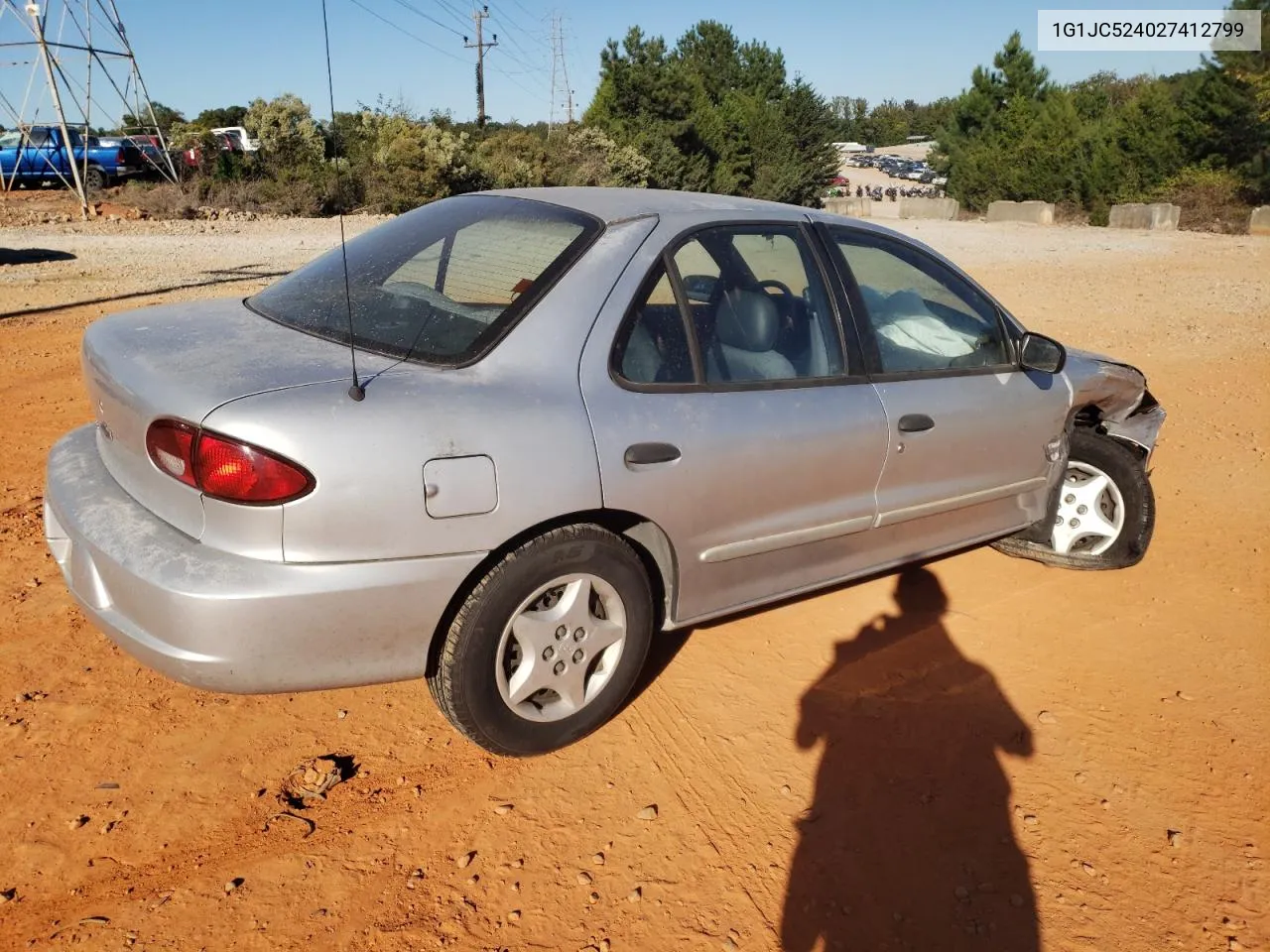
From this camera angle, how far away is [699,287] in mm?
3141

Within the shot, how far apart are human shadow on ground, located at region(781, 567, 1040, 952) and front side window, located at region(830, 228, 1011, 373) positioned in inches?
43.0

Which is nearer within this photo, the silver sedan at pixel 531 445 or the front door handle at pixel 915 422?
the silver sedan at pixel 531 445

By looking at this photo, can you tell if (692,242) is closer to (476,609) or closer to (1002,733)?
(476,609)

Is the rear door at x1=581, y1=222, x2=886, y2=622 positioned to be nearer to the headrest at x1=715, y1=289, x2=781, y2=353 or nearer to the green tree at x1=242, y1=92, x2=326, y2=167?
the headrest at x1=715, y1=289, x2=781, y2=353

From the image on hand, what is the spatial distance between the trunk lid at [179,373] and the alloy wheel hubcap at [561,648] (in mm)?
811

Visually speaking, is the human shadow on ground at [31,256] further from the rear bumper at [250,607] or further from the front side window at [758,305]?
the front side window at [758,305]

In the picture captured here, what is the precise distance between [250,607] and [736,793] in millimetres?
1463

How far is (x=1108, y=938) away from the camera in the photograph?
92.7 inches

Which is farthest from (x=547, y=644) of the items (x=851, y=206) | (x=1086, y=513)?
(x=851, y=206)

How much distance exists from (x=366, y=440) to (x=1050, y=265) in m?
18.0

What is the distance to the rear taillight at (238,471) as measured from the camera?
7.53 feet

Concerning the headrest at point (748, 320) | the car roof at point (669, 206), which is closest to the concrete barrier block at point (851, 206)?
the car roof at point (669, 206)

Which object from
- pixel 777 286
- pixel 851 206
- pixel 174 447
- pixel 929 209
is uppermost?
pixel 851 206

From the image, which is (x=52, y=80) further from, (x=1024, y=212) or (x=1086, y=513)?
(x=1024, y=212)
